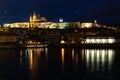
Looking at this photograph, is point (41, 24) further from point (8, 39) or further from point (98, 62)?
point (98, 62)

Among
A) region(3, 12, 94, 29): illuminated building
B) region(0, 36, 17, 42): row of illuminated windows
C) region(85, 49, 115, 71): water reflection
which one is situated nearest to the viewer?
region(85, 49, 115, 71): water reflection

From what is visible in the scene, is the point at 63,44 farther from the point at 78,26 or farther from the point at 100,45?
the point at 78,26

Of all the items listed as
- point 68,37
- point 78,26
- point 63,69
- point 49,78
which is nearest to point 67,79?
point 49,78

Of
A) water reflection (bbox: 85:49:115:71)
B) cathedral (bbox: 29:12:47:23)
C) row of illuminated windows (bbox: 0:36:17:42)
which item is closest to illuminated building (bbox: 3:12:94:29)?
cathedral (bbox: 29:12:47:23)

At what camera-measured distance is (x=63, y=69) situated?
83.8ft

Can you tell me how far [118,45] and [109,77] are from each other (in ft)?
130

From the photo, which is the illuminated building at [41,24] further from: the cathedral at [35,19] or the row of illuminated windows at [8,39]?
the row of illuminated windows at [8,39]

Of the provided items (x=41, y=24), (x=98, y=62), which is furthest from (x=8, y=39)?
(x=41, y=24)

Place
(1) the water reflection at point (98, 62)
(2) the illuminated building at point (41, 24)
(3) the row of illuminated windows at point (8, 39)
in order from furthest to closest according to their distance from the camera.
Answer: (2) the illuminated building at point (41, 24), (3) the row of illuminated windows at point (8, 39), (1) the water reflection at point (98, 62)

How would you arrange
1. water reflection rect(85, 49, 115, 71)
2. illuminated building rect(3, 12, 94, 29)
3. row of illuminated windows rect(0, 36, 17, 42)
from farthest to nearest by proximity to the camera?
1. illuminated building rect(3, 12, 94, 29)
2. row of illuminated windows rect(0, 36, 17, 42)
3. water reflection rect(85, 49, 115, 71)

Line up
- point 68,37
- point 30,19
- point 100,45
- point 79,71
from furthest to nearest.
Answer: point 30,19
point 68,37
point 100,45
point 79,71

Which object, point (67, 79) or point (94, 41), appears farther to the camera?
point (94, 41)

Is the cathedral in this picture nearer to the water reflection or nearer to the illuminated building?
the illuminated building

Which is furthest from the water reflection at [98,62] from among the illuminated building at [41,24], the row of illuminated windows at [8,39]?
the illuminated building at [41,24]
